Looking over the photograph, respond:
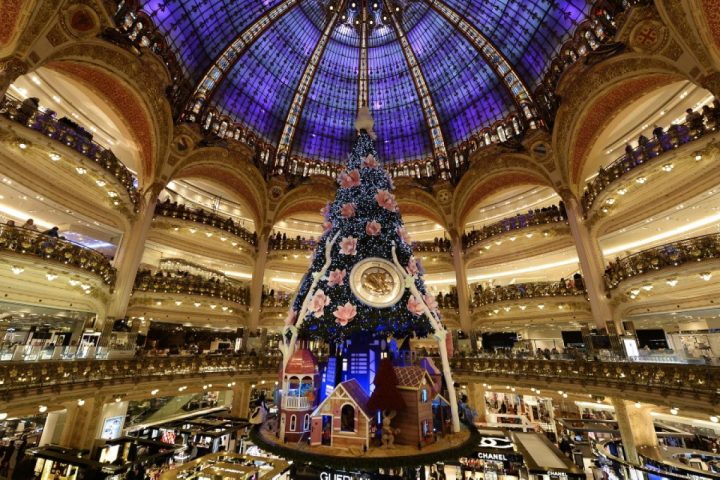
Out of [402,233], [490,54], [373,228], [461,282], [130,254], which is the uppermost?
[490,54]

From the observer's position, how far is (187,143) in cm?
2097

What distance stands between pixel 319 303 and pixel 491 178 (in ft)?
68.3

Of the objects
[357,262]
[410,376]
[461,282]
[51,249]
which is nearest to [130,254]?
[51,249]

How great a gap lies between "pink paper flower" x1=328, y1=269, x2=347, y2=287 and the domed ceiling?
Result: 1908 centimetres

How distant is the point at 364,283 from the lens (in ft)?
26.7

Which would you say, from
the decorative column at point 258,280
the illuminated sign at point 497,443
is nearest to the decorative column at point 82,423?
the decorative column at point 258,280

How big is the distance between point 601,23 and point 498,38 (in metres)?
7.28

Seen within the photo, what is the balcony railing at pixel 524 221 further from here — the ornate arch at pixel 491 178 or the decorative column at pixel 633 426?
the decorative column at pixel 633 426

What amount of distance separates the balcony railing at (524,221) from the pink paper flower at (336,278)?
1790 centimetres

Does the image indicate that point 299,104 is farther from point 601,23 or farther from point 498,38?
point 601,23

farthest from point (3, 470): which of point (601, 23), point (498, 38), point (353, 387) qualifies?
point (498, 38)

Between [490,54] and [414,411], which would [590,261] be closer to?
[490,54]

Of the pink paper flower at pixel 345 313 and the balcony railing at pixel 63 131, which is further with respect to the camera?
the balcony railing at pixel 63 131

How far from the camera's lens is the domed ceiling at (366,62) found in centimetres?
2052
